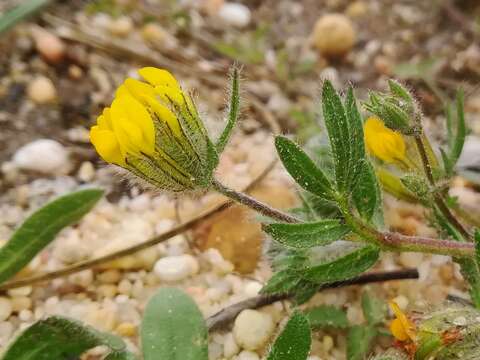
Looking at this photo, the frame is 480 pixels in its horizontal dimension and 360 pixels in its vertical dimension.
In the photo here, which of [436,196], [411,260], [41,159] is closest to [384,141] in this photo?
[436,196]

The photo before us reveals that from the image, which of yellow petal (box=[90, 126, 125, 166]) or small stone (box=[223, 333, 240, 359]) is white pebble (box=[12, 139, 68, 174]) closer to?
small stone (box=[223, 333, 240, 359])

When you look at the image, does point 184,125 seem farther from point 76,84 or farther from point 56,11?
point 56,11

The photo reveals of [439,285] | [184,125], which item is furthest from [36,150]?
[439,285]

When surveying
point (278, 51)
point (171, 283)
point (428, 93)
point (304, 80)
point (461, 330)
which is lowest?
point (461, 330)

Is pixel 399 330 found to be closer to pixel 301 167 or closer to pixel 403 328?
pixel 403 328

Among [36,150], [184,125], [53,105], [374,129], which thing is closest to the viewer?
[184,125]

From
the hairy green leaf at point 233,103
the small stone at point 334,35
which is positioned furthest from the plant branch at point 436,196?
the small stone at point 334,35
